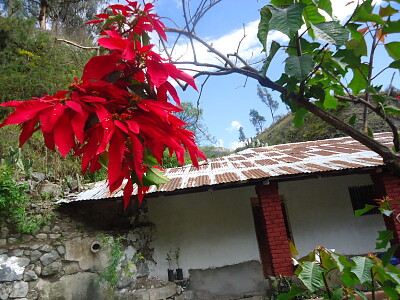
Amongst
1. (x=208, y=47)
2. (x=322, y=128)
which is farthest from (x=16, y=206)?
(x=322, y=128)

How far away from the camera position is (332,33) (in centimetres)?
63

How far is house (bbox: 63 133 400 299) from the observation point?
493 cm

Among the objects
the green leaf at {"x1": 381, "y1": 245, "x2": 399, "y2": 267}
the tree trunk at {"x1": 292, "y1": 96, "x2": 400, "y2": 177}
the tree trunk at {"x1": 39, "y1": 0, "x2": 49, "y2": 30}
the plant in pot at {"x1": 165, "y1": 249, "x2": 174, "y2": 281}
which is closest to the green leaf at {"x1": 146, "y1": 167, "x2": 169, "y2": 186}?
the tree trunk at {"x1": 292, "y1": 96, "x2": 400, "y2": 177}

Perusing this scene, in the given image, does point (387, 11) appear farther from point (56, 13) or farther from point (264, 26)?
point (56, 13)

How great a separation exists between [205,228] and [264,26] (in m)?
5.28

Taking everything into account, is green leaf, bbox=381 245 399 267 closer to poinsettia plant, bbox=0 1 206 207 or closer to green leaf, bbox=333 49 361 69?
green leaf, bbox=333 49 361 69

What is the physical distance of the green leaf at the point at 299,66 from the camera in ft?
2.08

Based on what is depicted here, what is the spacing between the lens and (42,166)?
6570mm

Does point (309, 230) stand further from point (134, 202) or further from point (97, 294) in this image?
point (97, 294)

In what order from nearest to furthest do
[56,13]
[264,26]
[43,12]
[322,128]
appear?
1. [264,26]
2. [56,13]
3. [43,12]
4. [322,128]

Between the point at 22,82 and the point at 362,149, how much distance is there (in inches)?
392

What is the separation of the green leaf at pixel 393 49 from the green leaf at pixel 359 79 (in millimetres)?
64

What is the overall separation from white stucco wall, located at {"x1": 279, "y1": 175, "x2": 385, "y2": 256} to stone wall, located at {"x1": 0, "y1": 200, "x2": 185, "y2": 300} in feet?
8.69

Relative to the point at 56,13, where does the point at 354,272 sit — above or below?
below
